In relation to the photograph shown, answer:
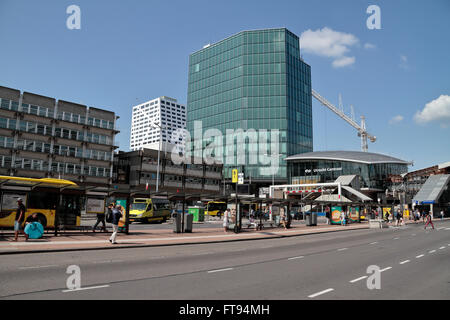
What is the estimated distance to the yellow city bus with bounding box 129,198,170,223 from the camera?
3244 cm

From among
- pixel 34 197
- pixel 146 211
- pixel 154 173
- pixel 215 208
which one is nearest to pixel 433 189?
pixel 215 208

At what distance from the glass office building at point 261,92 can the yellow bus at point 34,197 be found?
75.6 meters

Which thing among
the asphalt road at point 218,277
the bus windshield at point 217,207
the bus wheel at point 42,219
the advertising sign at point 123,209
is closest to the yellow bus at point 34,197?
the bus wheel at point 42,219

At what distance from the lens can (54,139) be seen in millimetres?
54938

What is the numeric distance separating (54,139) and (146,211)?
3148 centimetres

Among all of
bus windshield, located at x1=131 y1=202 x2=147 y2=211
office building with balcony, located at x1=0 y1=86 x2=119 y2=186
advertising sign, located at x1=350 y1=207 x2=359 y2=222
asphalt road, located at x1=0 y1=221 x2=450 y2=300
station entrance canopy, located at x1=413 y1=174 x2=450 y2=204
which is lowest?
asphalt road, located at x1=0 y1=221 x2=450 y2=300

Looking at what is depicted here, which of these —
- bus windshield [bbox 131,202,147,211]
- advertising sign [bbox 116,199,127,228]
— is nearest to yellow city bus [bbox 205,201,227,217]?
bus windshield [bbox 131,202,147,211]

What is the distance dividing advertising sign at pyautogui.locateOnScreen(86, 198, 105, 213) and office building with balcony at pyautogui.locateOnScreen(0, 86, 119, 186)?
37983 millimetres

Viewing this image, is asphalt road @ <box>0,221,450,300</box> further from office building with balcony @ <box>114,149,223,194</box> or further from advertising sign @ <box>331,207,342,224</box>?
office building with balcony @ <box>114,149,223,194</box>

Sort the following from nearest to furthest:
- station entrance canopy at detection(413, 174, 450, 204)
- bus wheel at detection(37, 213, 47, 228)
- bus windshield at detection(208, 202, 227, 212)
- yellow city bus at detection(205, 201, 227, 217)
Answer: bus wheel at detection(37, 213, 47, 228) → yellow city bus at detection(205, 201, 227, 217) → bus windshield at detection(208, 202, 227, 212) → station entrance canopy at detection(413, 174, 450, 204)
